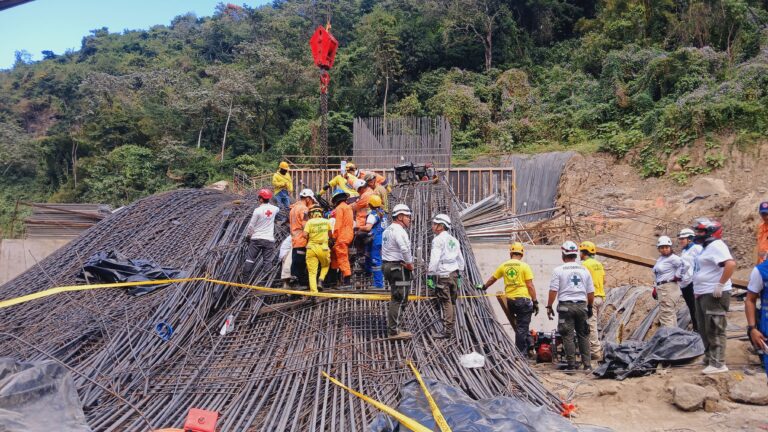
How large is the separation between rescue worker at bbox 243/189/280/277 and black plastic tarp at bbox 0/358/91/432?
312 centimetres

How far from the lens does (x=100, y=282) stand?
775 centimetres

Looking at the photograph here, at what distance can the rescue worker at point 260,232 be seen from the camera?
7504 millimetres

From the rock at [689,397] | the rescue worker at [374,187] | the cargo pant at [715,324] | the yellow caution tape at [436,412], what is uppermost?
the rescue worker at [374,187]

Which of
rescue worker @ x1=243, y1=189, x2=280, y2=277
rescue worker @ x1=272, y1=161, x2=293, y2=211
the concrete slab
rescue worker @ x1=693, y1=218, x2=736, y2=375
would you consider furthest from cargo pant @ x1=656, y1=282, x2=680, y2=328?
the concrete slab

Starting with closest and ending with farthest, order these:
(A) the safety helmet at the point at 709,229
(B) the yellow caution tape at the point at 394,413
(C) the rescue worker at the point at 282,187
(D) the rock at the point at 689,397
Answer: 1. (B) the yellow caution tape at the point at 394,413
2. (D) the rock at the point at 689,397
3. (A) the safety helmet at the point at 709,229
4. (C) the rescue worker at the point at 282,187

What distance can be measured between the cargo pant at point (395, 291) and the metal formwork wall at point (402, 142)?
10.6 metres

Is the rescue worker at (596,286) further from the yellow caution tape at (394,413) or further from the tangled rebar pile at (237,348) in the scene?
the yellow caution tape at (394,413)

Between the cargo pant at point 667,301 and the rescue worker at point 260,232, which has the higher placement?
the rescue worker at point 260,232

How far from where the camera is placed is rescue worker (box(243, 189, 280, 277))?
24.6 ft

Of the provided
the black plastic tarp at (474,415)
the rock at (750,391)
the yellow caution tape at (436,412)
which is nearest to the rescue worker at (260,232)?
the yellow caution tape at (436,412)

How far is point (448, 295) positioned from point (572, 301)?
1.65 meters

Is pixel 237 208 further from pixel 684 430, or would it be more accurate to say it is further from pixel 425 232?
pixel 684 430

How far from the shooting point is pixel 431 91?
30.0 meters

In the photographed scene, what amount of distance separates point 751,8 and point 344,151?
61.6 ft
